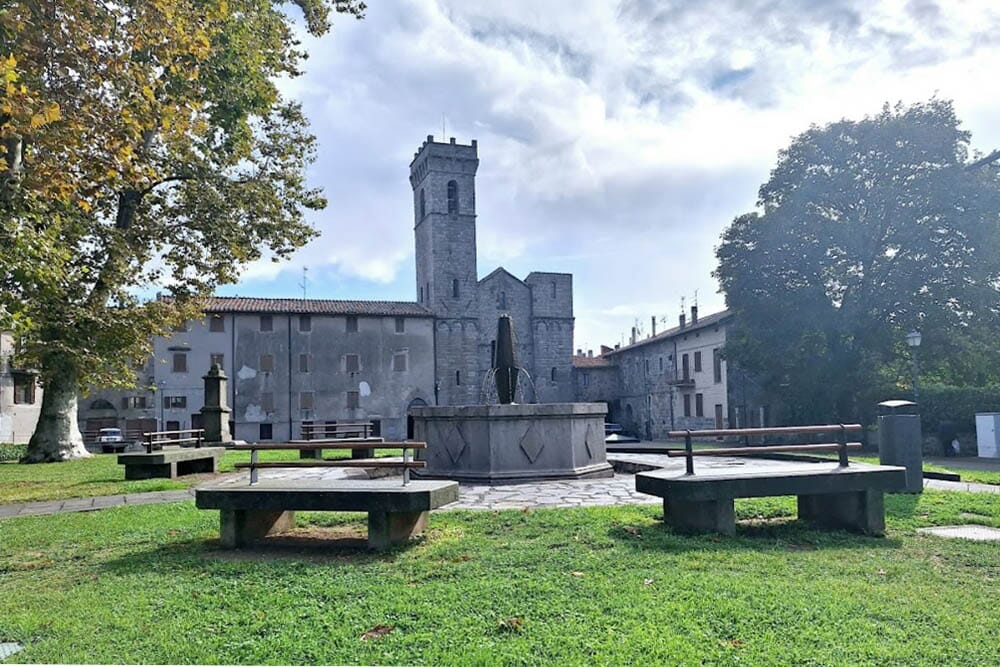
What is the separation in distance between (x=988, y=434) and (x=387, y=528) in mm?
22861

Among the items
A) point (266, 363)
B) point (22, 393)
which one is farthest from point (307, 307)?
point (22, 393)

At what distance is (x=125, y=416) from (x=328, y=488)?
4113 cm

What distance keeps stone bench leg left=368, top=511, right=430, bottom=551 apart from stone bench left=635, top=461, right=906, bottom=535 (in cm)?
228

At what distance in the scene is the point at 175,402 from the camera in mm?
42375

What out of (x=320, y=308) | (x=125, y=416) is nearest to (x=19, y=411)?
(x=125, y=416)

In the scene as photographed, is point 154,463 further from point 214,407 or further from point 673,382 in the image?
point 673,382

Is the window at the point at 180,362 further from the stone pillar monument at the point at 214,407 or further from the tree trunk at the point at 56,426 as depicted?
the stone pillar monument at the point at 214,407

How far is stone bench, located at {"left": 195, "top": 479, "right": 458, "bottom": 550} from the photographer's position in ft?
19.4

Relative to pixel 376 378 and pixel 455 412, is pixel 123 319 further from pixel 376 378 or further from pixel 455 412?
pixel 376 378

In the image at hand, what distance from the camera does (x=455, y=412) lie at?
1082cm

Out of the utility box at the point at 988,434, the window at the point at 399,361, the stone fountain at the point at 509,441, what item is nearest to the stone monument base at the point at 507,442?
the stone fountain at the point at 509,441

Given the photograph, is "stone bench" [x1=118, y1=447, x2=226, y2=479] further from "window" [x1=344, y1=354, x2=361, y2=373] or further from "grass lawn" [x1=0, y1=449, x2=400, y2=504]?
"window" [x1=344, y1=354, x2=361, y2=373]

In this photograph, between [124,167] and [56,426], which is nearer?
[124,167]

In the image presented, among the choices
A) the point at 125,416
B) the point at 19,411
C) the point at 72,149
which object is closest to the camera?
the point at 72,149
